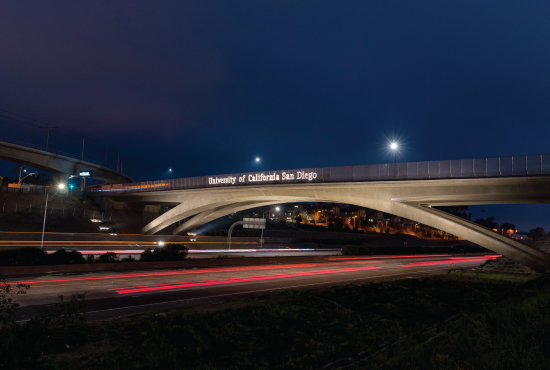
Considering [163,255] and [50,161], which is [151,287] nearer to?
[163,255]

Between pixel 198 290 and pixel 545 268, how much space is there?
82.9 ft

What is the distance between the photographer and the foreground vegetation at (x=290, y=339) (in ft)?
20.5

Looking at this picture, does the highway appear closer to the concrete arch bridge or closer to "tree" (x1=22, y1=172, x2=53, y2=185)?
the concrete arch bridge

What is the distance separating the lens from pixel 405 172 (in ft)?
102

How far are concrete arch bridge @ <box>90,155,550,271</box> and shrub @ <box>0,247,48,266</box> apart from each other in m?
25.4

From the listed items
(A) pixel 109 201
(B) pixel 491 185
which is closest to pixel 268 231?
(A) pixel 109 201

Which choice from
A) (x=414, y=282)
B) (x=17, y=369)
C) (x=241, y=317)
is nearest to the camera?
(x=17, y=369)

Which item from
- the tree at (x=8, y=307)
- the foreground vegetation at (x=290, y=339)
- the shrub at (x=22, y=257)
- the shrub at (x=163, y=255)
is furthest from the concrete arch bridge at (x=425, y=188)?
the tree at (x=8, y=307)

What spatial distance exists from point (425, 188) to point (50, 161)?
70.5 meters

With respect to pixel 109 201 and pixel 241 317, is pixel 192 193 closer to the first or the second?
pixel 109 201

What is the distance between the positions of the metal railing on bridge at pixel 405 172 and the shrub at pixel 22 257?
2562 centimetres

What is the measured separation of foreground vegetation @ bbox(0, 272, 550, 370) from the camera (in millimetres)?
6258

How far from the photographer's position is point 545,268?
83.7 ft

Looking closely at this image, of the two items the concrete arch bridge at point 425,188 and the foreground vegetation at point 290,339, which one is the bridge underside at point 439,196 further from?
the foreground vegetation at point 290,339
